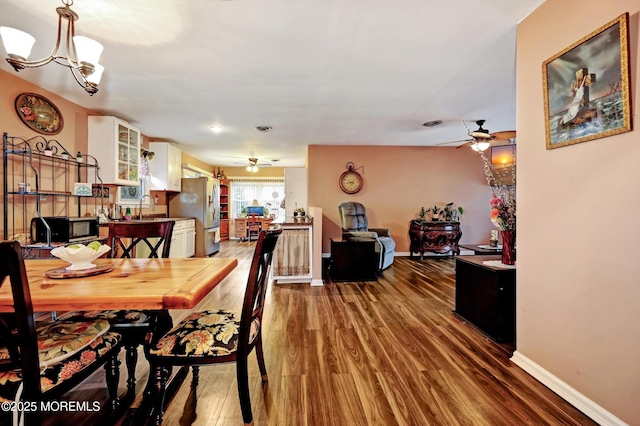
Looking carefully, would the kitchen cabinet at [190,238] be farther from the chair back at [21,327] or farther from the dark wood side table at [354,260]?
the chair back at [21,327]

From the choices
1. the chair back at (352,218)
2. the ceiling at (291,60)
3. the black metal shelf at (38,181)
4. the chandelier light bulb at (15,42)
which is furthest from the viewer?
the chair back at (352,218)

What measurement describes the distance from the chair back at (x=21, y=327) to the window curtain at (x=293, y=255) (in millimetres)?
3114

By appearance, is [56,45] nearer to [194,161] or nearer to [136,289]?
[136,289]

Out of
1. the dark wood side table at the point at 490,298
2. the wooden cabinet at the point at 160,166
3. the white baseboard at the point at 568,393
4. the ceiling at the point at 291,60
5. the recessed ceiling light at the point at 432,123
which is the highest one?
the recessed ceiling light at the point at 432,123

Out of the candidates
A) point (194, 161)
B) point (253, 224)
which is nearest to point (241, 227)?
point (253, 224)

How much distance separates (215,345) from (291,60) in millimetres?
2268

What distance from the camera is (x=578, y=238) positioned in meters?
1.56

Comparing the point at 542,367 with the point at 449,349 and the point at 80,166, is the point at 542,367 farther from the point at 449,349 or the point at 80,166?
the point at 80,166

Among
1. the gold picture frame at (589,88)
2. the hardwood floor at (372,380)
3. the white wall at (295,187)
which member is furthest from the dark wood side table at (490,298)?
the white wall at (295,187)

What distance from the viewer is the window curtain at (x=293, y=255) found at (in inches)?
161

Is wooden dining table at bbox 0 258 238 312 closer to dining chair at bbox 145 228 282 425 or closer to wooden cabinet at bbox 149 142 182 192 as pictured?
Result: dining chair at bbox 145 228 282 425

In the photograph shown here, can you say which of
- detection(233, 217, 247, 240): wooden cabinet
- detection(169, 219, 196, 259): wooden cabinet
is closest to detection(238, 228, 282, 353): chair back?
detection(169, 219, 196, 259): wooden cabinet

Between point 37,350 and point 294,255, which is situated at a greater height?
point 37,350

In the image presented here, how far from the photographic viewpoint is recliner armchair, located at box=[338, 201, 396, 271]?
14.8ft
